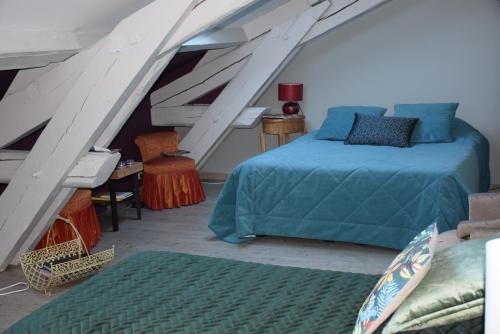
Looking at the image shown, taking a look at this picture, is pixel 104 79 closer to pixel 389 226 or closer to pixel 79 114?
pixel 79 114

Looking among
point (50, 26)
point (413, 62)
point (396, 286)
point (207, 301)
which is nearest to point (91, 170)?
point (50, 26)

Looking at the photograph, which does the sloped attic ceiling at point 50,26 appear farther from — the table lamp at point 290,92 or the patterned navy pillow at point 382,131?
the table lamp at point 290,92

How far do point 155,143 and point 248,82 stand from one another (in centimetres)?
99

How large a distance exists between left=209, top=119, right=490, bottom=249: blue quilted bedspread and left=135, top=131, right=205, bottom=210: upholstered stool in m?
0.96

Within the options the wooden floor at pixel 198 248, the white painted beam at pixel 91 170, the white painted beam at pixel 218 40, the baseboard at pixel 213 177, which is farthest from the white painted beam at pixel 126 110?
the baseboard at pixel 213 177

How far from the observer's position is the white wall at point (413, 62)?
5.16 m

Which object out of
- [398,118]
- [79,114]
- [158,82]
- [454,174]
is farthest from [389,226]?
[158,82]

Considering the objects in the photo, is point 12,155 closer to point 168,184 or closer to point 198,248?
point 198,248

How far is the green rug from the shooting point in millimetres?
1746

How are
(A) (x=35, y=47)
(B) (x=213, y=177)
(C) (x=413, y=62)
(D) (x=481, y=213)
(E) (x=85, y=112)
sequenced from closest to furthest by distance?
(D) (x=481, y=213)
(A) (x=35, y=47)
(E) (x=85, y=112)
(C) (x=413, y=62)
(B) (x=213, y=177)

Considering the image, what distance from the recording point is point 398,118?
476 centimetres

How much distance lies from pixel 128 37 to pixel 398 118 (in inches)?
99.1

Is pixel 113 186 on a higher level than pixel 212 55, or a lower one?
lower

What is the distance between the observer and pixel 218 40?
483 centimetres
